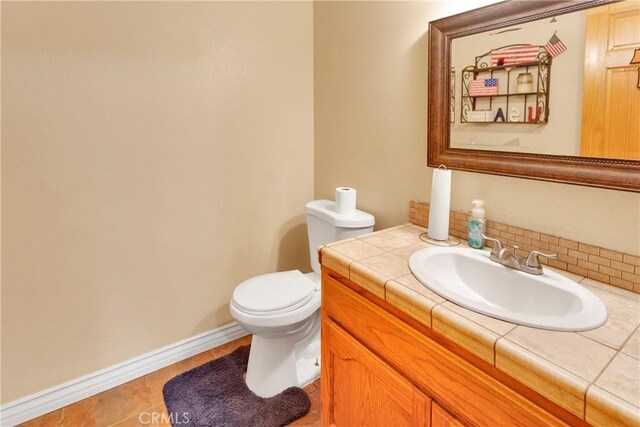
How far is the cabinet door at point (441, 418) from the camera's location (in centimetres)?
88

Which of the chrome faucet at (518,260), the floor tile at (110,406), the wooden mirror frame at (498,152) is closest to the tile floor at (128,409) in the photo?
the floor tile at (110,406)

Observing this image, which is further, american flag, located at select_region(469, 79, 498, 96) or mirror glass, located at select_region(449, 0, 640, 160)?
american flag, located at select_region(469, 79, 498, 96)

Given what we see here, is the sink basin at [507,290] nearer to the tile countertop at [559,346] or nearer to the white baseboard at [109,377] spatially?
the tile countertop at [559,346]

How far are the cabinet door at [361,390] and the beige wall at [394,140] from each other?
2.17 feet

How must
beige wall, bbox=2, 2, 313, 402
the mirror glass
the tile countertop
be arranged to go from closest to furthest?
the tile countertop → the mirror glass → beige wall, bbox=2, 2, 313, 402

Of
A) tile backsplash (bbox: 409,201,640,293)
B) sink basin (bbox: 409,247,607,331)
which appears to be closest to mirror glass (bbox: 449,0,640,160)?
tile backsplash (bbox: 409,201,640,293)

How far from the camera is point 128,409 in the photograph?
5.56 ft

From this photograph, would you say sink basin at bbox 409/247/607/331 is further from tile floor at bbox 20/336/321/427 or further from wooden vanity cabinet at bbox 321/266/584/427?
tile floor at bbox 20/336/321/427

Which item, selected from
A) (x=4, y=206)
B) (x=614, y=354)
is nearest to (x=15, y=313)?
(x=4, y=206)

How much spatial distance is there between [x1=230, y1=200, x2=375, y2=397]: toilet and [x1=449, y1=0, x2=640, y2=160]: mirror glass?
0.69m

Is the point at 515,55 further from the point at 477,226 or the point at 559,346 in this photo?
the point at 559,346

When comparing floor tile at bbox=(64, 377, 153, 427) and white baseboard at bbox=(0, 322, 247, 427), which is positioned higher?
white baseboard at bbox=(0, 322, 247, 427)

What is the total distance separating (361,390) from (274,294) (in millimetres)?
663

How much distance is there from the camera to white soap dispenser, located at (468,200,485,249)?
1.29m
